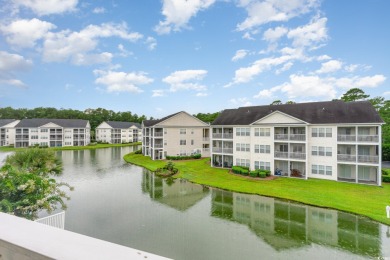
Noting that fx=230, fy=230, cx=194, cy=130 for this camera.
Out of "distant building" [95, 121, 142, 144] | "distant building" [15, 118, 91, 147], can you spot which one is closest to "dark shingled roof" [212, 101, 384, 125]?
"distant building" [15, 118, 91, 147]

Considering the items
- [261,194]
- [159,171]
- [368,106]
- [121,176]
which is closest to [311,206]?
[261,194]

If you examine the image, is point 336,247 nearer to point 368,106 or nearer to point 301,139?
point 301,139

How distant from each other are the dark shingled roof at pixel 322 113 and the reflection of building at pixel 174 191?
1410cm

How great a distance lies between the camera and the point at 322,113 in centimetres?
3209

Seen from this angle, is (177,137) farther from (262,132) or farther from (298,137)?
(298,137)

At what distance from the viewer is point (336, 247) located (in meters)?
14.1

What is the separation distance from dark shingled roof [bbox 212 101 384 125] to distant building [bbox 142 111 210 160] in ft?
43.4

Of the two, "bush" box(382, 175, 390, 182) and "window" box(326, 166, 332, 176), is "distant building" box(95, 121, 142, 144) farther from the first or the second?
"bush" box(382, 175, 390, 182)

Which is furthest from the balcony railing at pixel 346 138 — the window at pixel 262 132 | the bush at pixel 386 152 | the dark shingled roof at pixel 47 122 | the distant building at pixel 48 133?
the dark shingled roof at pixel 47 122

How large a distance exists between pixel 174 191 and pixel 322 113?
22.9m

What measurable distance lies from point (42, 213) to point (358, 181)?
34.3m

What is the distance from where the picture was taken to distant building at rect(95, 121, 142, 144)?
10069cm

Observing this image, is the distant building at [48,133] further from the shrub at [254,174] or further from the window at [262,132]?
the shrub at [254,174]

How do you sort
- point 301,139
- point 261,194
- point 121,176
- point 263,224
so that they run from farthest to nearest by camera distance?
point 121,176 → point 301,139 → point 261,194 → point 263,224
